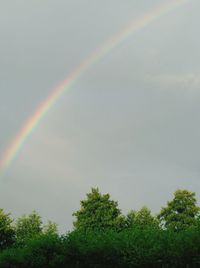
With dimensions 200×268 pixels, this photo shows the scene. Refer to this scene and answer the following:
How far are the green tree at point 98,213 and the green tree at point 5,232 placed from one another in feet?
23.5

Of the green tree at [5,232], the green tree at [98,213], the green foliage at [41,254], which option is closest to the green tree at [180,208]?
the green tree at [98,213]

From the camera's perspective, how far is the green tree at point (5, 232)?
5281 cm

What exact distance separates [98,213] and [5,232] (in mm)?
10077

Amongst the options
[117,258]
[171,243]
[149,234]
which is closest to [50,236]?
[117,258]

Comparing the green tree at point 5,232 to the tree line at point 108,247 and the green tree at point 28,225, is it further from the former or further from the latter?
the green tree at point 28,225

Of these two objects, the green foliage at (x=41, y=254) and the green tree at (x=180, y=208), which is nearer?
the green foliage at (x=41, y=254)

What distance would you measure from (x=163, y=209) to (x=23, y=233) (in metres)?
18.0

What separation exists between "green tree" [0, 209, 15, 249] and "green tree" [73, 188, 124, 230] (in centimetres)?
716

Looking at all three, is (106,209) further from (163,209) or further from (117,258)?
(117,258)

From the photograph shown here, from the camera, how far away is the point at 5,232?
5306 centimetres

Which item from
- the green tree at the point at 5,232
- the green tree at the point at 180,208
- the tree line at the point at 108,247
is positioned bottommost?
the tree line at the point at 108,247

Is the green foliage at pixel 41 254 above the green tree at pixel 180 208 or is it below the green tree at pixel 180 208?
below

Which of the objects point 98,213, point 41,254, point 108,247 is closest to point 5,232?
point 98,213

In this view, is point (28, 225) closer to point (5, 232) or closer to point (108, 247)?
point (5, 232)
